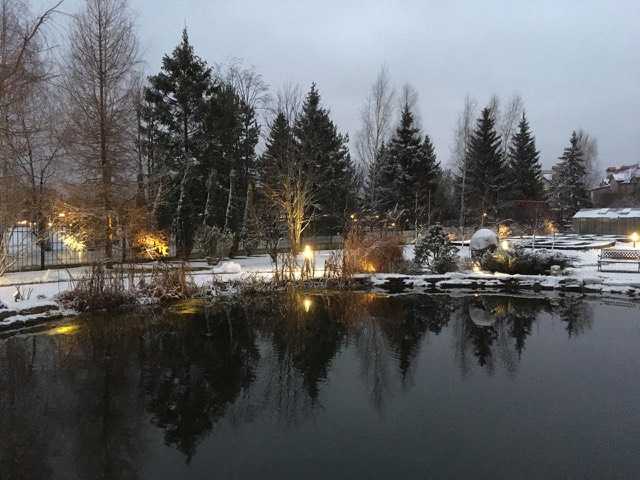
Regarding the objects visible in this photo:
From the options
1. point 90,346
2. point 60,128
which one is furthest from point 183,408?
point 60,128

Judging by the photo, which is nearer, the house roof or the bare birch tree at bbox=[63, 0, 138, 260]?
the bare birch tree at bbox=[63, 0, 138, 260]

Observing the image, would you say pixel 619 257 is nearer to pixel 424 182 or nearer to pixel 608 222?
pixel 424 182

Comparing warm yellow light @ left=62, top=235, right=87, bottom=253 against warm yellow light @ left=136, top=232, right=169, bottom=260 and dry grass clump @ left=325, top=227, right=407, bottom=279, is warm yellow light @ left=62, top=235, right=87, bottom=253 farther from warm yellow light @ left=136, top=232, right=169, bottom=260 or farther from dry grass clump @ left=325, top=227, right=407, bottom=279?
dry grass clump @ left=325, top=227, right=407, bottom=279

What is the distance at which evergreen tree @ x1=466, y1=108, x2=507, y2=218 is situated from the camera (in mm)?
38844

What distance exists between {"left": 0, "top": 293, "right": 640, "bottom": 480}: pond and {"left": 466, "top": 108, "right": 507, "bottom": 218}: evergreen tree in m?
29.4

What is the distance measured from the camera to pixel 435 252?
1633 centimetres

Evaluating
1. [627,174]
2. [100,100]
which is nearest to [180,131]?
[100,100]

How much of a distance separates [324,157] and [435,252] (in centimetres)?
1509

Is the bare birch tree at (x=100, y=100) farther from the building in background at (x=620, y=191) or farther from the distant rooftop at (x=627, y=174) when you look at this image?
the distant rooftop at (x=627, y=174)

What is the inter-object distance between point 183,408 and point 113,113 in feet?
43.7

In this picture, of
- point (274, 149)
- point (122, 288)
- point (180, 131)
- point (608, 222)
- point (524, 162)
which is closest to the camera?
point (122, 288)

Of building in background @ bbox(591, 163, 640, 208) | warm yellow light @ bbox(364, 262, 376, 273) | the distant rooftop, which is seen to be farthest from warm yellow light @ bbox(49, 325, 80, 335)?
the distant rooftop

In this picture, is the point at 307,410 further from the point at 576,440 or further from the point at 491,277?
the point at 491,277

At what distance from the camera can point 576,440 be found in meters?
5.21
